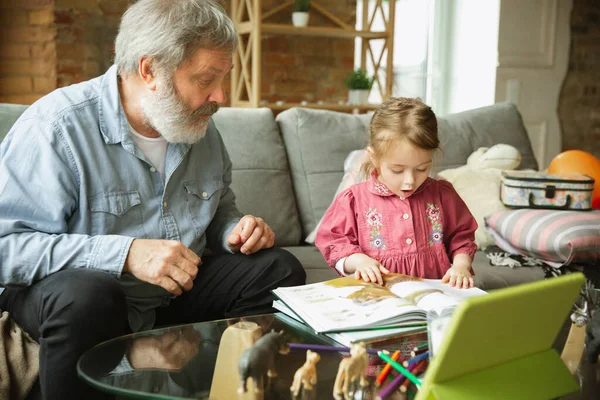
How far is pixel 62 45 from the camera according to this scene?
3793 millimetres

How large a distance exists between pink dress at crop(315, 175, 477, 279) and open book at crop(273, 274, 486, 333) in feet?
0.72

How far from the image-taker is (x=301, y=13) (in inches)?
163

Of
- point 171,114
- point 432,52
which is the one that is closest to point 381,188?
point 171,114

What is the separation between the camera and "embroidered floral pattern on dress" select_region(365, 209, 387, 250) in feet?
5.90

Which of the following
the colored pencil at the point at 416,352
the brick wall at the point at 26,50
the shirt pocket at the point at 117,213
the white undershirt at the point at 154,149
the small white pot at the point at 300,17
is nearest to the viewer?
the colored pencil at the point at 416,352

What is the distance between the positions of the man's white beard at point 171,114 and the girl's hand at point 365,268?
483 millimetres

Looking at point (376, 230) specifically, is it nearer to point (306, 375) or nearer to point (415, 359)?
point (415, 359)

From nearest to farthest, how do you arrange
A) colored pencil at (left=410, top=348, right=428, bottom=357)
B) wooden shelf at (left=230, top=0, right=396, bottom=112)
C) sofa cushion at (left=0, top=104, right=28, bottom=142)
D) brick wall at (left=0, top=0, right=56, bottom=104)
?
colored pencil at (left=410, top=348, right=428, bottom=357) → sofa cushion at (left=0, top=104, right=28, bottom=142) → brick wall at (left=0, top=0, right=56, bottom=104) → wooden shelf at (left=230, top=0, right=396, bottom=112)

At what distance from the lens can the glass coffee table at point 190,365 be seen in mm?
1098

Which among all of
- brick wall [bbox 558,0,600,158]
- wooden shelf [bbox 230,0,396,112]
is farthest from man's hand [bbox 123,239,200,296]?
brick wall [bbox 558,0,600,158]

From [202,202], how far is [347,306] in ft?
1.98

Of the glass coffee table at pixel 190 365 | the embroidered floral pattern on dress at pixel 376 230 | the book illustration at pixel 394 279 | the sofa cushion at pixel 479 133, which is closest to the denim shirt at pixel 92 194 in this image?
the glass coffee table at pixel 190 365

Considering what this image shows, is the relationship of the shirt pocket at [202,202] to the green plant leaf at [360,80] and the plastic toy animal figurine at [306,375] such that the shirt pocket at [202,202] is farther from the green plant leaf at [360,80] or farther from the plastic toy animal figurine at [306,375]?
the green plant leaf at [360,80]

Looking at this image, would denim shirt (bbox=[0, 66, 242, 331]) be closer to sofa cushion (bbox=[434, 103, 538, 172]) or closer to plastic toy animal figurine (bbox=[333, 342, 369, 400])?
plastic toy animal figurine (bbox=[333, 342, 369, 400])
